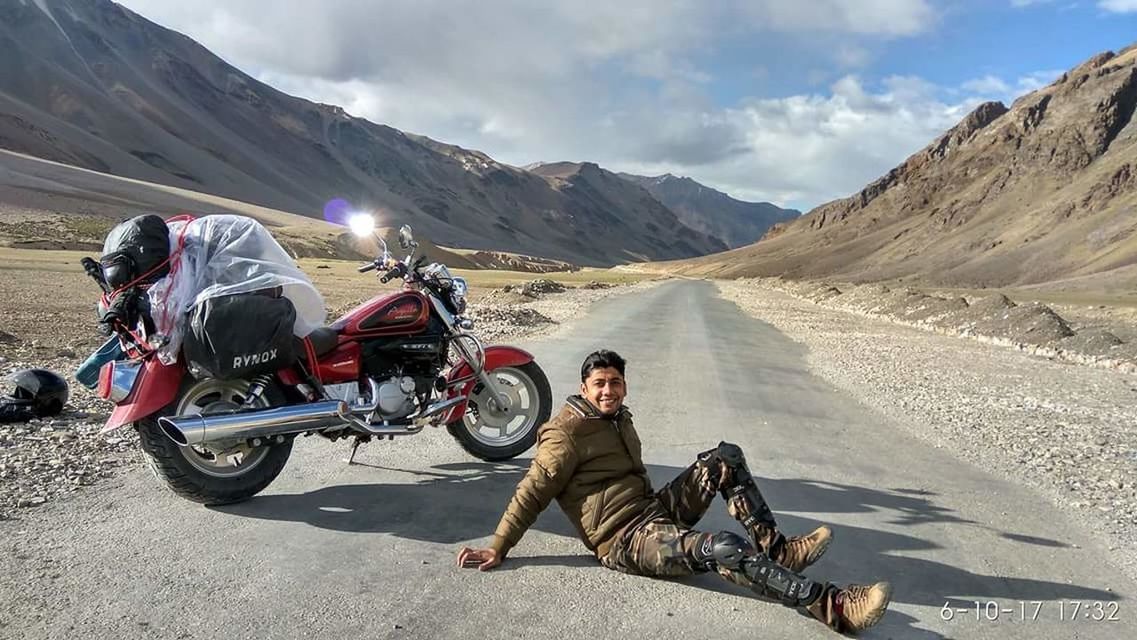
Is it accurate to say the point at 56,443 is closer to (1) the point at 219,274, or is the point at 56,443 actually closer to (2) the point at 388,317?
(1) the point at 219,274

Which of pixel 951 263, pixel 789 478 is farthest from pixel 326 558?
pixel 951 263

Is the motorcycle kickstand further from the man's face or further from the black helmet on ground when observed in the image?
the black helmet on ground

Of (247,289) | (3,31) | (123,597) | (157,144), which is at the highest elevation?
(3,31)

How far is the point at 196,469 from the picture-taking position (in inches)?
184

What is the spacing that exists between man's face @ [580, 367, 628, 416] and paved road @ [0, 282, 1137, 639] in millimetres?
875

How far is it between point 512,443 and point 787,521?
2264mm

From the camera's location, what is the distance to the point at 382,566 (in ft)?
13.3

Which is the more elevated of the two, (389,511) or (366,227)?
(366,227)

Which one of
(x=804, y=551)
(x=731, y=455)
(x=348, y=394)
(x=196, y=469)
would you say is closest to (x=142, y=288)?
(x=196, y=469)

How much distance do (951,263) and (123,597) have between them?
122609mm

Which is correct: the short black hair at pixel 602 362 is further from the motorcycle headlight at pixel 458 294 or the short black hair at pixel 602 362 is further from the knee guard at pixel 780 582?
the motorcycle headlight at pixel 458 294

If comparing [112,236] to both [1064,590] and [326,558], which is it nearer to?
[326,558]

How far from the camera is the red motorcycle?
4539 mm

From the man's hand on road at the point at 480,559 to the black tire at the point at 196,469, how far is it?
172cm
